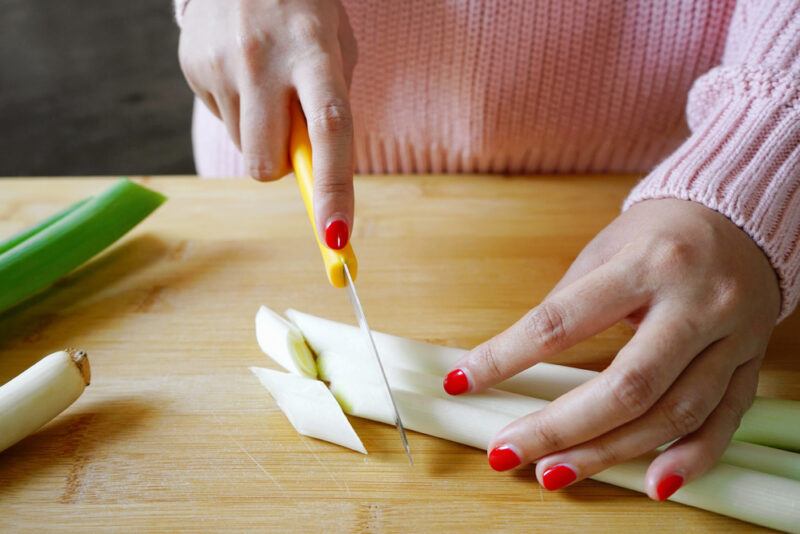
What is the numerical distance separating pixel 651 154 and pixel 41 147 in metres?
2.67

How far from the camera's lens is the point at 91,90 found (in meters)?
3.55


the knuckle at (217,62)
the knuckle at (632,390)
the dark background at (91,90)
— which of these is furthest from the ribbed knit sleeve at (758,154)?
the dark background at (91,90)

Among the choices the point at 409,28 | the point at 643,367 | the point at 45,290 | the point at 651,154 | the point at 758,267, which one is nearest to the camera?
the point at 643,367

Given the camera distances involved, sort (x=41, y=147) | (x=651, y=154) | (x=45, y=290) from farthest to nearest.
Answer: (x=41, y=147), (x=651, y=154), (x=45, y=290)

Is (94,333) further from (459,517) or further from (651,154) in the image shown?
(651,154)

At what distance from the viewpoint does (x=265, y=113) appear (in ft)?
3.10

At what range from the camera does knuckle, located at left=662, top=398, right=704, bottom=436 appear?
0.79m

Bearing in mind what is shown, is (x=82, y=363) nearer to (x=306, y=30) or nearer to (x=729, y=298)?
(x=306, y=30)

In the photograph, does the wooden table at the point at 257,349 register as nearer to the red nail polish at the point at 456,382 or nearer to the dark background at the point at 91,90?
the red nail polish at the point at 456,382

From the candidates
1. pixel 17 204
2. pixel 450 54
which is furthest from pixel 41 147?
pixel 450 54

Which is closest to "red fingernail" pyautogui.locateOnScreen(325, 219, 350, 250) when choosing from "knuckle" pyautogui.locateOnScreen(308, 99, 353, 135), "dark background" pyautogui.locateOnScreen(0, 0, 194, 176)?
"knuckle" pyautogui.locateOnScreen(308, 99, 353, 135)

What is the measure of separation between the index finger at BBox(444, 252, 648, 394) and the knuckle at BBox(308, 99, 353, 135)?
0.33 m

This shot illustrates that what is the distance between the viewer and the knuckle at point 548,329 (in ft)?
2.71

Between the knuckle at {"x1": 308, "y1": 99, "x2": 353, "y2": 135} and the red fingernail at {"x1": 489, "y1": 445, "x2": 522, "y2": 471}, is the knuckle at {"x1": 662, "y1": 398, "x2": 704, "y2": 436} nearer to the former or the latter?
the red fingernail at {"x1": 489, "y1": 445, "x2": 522, "y2": 471}
